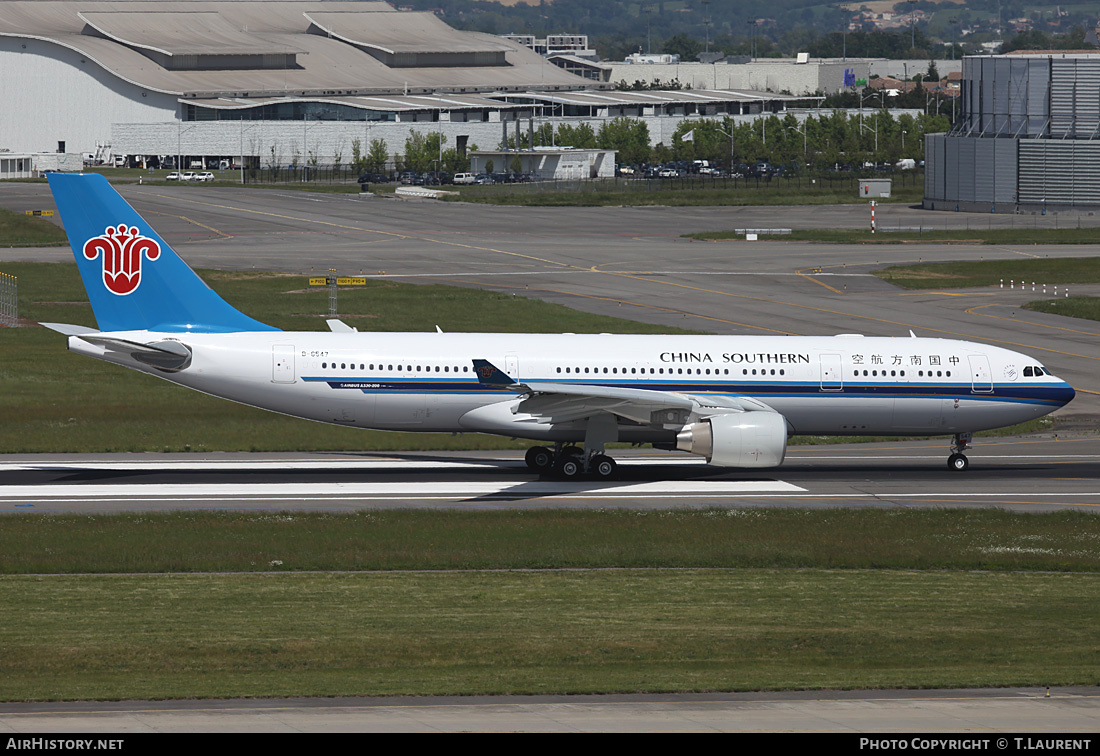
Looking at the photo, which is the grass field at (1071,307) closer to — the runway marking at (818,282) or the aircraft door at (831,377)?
the runway marking at (818,282)

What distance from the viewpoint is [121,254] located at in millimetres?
40469

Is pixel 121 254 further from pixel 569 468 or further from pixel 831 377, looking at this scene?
pixel 831 377

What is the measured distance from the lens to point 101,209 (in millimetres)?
40438

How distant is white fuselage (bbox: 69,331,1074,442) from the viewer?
1571 inches

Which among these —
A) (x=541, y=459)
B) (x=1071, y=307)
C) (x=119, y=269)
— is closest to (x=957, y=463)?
(x=541, y=459)

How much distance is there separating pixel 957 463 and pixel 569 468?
1243 centimetres

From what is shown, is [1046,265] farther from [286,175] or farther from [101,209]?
[286,175]

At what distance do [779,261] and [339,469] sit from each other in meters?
61.5

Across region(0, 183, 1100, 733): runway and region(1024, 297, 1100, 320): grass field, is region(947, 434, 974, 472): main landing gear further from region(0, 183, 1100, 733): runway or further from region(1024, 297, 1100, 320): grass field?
region(1024, 297, 1100, 320): grass field

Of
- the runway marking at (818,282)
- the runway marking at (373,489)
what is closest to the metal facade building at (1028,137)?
the runway marking at (818,282)

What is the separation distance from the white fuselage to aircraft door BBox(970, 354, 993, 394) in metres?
0.03

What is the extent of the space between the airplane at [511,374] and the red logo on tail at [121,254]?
0.10 feet

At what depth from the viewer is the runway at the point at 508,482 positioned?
37188mm

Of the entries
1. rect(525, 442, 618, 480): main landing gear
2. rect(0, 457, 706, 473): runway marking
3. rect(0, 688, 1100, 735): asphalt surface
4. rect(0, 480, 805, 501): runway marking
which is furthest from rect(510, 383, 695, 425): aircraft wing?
rect(0, 688, 1100, 735): asphalt surface
